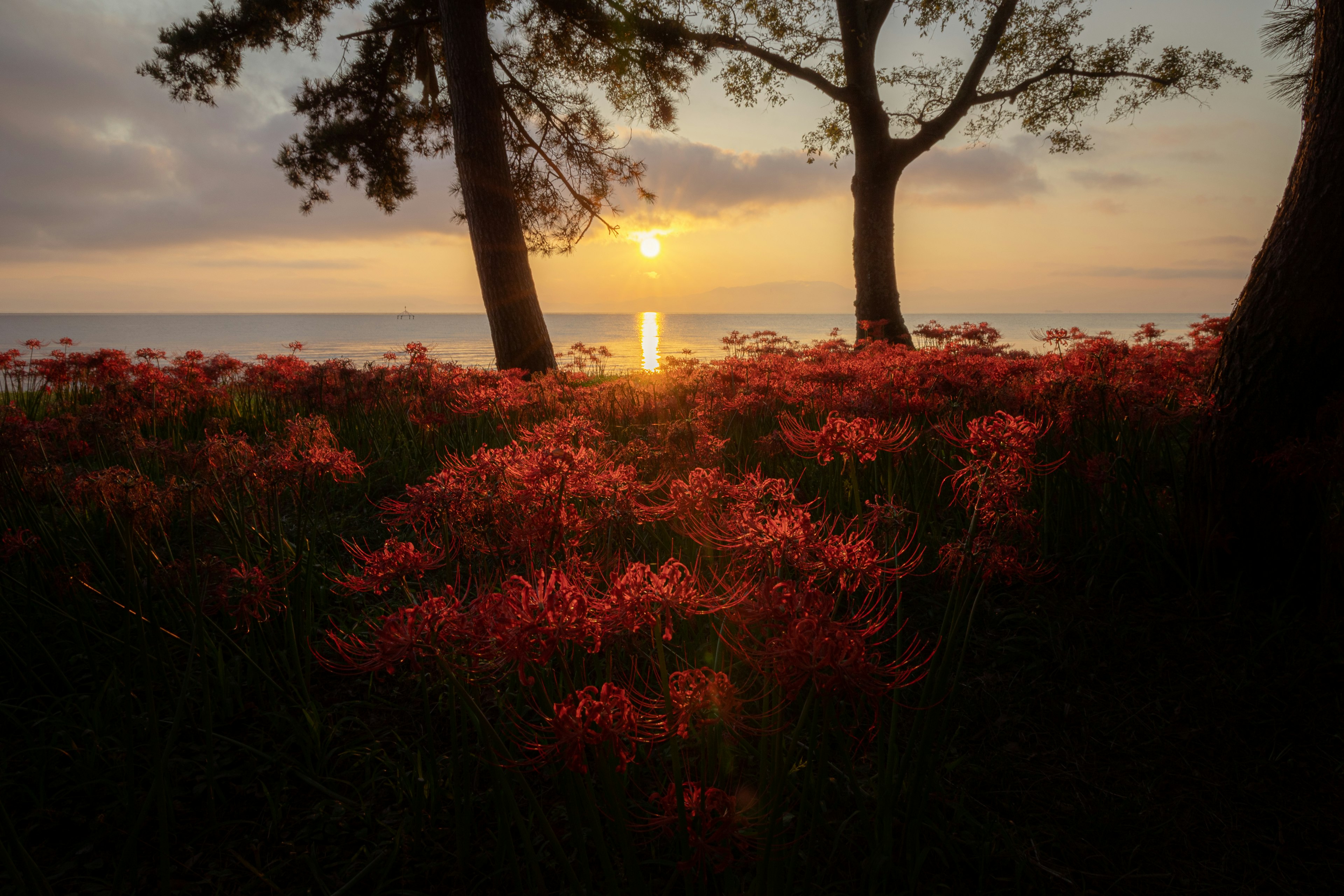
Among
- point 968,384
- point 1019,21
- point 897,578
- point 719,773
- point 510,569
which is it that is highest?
point 1019,21

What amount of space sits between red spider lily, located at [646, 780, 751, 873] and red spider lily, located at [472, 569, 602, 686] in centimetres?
35

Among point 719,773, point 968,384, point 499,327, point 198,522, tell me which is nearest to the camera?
point 719,773

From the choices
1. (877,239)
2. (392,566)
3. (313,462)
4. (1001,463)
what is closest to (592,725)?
(392,566)

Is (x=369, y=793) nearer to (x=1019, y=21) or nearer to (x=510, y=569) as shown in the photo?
(x=510, y=569)

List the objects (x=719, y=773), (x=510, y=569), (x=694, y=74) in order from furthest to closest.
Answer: (x=694, y=74) < (x=510, y=569) < (x=719, y=773)

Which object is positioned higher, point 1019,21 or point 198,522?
point 1019,21

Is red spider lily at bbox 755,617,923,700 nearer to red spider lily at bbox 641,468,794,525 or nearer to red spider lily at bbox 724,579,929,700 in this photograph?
red spider lily at bbox 724,579,929,700

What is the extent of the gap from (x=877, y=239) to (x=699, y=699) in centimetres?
1304

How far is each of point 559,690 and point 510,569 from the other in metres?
0.55

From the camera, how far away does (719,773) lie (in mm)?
1981

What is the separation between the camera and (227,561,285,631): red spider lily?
6.72ft

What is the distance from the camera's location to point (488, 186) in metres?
9.09

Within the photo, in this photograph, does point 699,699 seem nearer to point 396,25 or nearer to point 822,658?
point 822,658

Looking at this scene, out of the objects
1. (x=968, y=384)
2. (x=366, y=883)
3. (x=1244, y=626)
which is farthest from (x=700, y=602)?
(x=968, y=384)
